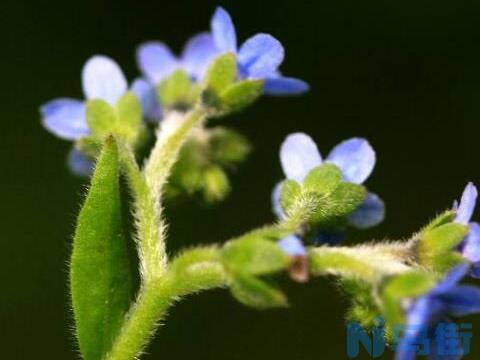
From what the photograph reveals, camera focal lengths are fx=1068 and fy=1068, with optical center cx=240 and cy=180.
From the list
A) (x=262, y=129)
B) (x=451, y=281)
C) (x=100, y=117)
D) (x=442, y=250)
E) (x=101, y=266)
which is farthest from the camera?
(x=262, y=129)

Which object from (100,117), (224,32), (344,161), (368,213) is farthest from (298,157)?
(100,117)

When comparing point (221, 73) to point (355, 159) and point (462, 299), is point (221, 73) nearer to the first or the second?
point (355, 159)

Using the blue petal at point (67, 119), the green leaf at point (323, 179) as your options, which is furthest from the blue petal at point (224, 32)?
the blue petal at point (67, 119)

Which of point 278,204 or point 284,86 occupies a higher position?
point 284,86

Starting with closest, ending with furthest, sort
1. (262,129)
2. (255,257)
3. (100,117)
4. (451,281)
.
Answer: (451,281) → (255,257) → (100,117) → (262,129)

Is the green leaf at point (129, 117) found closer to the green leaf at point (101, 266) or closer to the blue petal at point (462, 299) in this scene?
the green leaf at point (101, 266)

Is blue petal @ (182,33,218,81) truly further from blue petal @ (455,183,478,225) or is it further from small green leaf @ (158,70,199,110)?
blue petal @ (455,183,478,225)
